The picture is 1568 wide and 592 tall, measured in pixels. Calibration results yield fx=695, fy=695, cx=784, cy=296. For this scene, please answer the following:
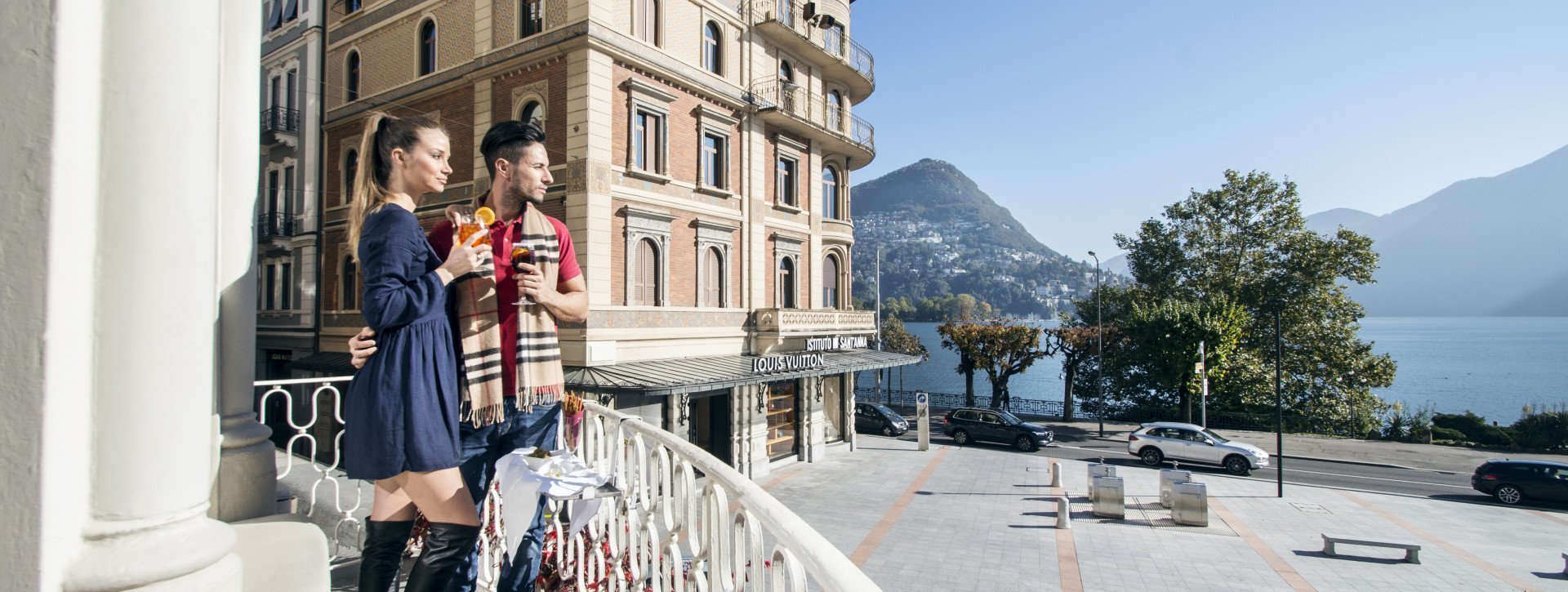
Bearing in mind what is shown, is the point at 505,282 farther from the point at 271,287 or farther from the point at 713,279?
the point at 271,287

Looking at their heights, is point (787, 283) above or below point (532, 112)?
below

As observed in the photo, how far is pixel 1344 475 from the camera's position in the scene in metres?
24.0

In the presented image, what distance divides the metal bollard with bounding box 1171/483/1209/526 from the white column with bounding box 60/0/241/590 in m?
18.1

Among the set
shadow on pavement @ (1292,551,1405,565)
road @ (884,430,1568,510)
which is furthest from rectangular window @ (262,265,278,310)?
shadow on pavement @ (1292,551,1405,565)

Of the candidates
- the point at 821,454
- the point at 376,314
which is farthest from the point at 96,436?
the point at 821,454

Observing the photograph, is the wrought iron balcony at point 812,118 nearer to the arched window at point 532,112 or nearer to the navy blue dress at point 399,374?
the arched window at point 532,112

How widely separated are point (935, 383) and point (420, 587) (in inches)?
3669

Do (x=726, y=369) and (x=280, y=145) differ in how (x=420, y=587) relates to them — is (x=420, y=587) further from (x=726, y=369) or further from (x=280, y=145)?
(x=280, y=145)

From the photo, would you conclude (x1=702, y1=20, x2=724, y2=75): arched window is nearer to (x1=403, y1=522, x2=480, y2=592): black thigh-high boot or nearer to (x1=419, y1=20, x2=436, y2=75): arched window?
(x1=419, y1=20, x2=436, y2=75): arched window

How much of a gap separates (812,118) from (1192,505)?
49.4 ft

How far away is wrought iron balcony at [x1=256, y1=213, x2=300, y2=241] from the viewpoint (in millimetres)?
22016

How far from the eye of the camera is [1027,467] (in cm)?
2323

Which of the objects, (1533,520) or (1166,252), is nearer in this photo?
(1533,520)

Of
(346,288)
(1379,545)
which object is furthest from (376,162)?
(346,288)
